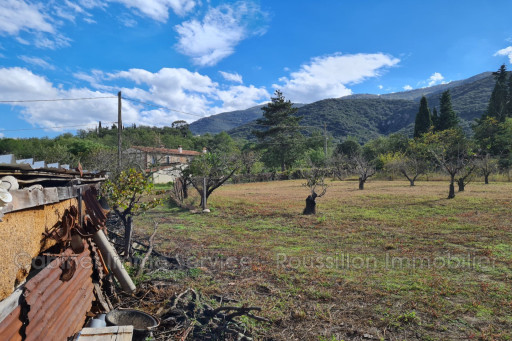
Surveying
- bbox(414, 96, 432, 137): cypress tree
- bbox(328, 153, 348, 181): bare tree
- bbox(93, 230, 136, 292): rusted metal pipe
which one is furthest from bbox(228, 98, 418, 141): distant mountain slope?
bbox(93, 230, 136, 292): rusted metal pipe

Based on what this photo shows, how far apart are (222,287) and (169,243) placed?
3422mm

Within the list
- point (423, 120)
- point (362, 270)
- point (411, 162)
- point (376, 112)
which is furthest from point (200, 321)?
point (376, 112)

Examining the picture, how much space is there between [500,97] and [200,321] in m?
50.9

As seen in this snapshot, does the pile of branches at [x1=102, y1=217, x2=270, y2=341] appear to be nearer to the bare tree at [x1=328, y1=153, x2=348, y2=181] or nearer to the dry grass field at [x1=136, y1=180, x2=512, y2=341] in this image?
the dry grass field at [x1=136, y1=180, x2=512, y2=341]

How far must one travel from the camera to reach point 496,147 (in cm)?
3347

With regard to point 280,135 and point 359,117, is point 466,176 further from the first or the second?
point 359,117

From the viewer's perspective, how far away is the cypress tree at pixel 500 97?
129 ft

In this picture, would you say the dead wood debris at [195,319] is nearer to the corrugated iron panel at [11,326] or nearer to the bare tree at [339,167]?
the corrugated iron panel at [11,326]

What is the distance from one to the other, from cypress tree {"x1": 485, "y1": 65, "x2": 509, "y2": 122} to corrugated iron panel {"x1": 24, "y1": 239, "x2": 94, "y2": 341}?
49639 millimetres

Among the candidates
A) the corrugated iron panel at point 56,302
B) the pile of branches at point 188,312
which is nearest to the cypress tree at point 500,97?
the pile of branches at point 188,312

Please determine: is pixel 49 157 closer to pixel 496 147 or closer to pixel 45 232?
pixel 45 232

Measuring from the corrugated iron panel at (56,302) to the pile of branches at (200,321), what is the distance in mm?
969

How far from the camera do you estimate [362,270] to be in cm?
570

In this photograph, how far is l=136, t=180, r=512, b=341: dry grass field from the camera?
3750 mm
